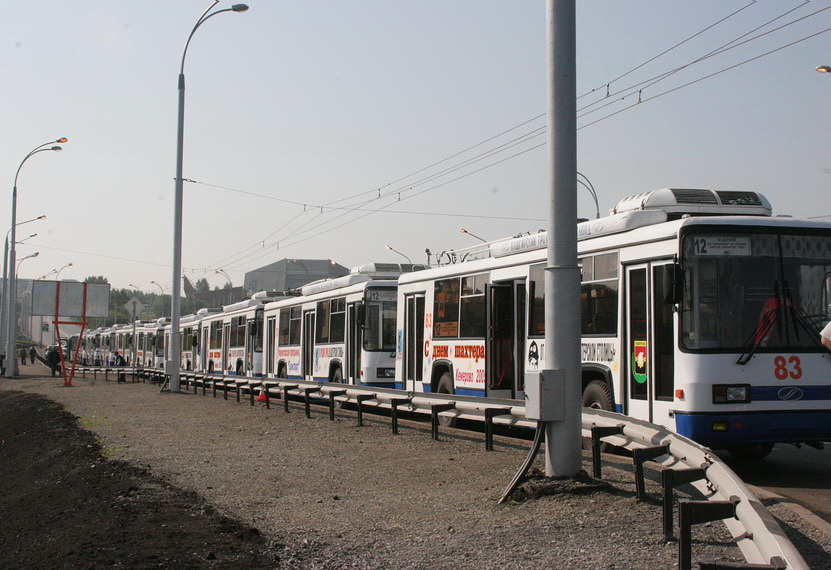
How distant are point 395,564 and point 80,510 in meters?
4.06

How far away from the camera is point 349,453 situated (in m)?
12.9

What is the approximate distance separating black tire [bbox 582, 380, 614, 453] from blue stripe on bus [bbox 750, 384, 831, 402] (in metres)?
2.04

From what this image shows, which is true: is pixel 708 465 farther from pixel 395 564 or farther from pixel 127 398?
pixel 127 398

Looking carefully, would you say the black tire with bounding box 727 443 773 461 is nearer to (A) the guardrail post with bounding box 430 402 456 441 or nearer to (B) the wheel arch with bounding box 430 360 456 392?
(A) the guardrail post with bounding box 430 402 456 441

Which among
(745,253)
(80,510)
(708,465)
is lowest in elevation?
(80,510)

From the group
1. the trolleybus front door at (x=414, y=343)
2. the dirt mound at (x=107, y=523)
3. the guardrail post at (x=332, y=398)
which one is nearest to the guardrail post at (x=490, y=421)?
the dirt mound at (x=107, y=523)

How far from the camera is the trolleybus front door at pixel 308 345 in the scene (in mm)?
26672

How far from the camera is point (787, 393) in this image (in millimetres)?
10422

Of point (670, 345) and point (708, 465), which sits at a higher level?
point (670, 345)

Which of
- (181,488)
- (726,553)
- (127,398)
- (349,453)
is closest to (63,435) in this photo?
(349,453)

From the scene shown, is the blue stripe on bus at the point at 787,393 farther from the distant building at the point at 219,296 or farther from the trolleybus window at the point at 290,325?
the distant building at the point at 219,296

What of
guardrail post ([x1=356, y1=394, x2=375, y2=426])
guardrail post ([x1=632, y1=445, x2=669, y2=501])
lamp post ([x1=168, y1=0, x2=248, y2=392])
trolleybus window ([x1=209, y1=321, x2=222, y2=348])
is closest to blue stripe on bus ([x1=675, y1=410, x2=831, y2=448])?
guardrail post ([x1=632, y1=445, x2=669, y2=501])

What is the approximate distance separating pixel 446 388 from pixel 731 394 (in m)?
7.77

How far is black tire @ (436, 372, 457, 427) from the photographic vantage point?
55.7ft
